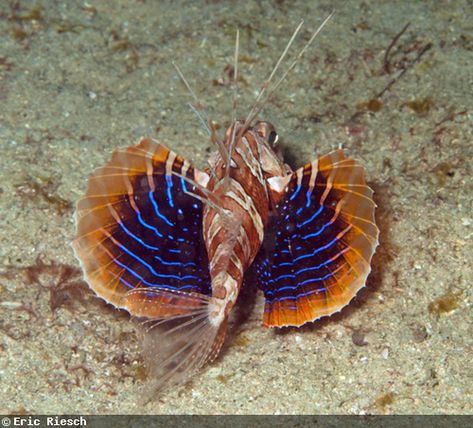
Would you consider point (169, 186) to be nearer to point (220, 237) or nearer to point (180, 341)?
point (220, 237)

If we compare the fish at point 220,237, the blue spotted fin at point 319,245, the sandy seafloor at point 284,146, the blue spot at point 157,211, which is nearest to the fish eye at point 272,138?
the fish at point 220,237

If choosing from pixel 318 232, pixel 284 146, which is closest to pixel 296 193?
pixel 318 232

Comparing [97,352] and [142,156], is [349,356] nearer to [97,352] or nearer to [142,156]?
[97,352]

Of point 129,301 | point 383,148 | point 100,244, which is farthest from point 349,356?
point 383,148

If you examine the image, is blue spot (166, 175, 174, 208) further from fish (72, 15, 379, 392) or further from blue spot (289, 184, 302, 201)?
blue spot (289, 184, 302, 201)

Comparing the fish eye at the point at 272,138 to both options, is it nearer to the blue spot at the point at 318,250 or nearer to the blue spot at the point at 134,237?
the blue spot at the point at 318,250

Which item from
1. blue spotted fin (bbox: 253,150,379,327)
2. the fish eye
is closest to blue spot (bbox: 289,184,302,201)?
blue spotted fin (bbox: 253,150,379,327)

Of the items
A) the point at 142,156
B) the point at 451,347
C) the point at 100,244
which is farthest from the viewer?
the point at 142,156

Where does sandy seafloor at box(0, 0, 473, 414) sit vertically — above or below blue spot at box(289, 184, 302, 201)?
below
